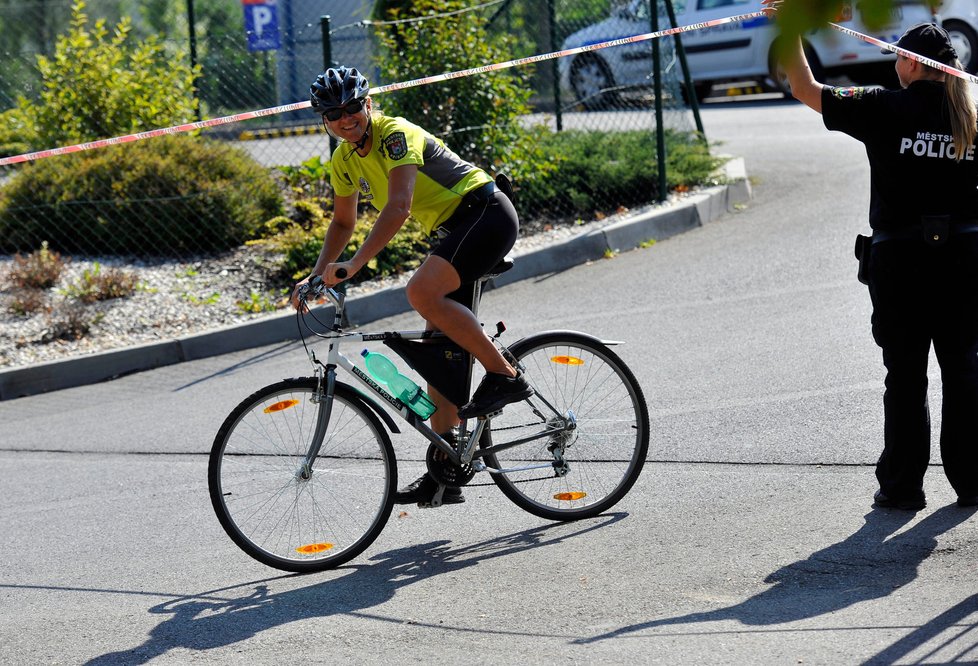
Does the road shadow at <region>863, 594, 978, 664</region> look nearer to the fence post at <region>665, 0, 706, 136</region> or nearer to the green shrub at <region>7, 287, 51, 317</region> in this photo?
Answer: the green shrub at <region>7, 287, 51, 317</region>

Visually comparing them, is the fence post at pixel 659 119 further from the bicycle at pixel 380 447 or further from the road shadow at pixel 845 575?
the road shadow at pixel 845 575

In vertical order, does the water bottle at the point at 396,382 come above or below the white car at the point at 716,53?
below

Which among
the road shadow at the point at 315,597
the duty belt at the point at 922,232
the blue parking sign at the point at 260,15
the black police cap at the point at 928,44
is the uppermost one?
the blue parking sign at the point at 260,15

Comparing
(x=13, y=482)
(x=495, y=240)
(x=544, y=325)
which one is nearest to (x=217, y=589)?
(x=495, y=240)

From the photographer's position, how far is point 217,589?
464 centimetres

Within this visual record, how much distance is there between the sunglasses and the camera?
458cm

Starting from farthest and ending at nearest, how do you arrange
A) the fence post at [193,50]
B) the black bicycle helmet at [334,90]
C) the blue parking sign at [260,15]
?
the blue parking sign at [260,15] → the fence post at [193,50] → the black bicycle helmet at [334,90]

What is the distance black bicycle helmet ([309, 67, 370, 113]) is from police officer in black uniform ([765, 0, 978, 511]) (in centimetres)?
162

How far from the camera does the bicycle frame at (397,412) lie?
4727 mm

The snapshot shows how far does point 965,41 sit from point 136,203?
39.1 ft

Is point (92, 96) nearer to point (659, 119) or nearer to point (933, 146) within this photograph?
point (659, 119)

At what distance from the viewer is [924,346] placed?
4.89 metres

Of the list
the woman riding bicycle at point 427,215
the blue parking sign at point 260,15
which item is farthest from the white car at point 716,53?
the blue parking sign at point 260,15

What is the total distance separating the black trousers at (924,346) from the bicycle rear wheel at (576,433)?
1.01 metres
